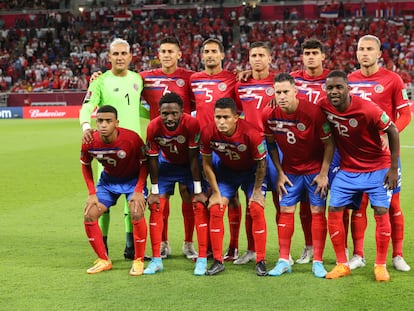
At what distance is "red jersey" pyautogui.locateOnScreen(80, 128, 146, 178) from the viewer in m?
6.78

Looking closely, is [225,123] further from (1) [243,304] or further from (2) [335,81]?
(1) [243,304]

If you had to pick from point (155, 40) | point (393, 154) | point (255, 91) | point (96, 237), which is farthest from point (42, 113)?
Result: point (393, 154)

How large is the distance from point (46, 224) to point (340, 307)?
4938mm

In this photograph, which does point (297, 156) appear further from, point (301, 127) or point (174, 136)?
point (174, 136)

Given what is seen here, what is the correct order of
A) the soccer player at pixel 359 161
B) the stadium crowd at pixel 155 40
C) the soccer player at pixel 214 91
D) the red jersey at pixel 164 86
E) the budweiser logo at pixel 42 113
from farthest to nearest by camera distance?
the stadium crowd at pixel 155 40, the budweiser logo at pixel 42 113, the red jersey at pixel 164 86, the soccer player at pixel 214 91, the soccer player at pixel 359 161

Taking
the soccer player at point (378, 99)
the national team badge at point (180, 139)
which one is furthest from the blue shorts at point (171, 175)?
the soccer player at point (378, 99)

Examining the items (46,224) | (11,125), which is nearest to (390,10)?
(11,125)

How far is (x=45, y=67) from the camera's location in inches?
1481

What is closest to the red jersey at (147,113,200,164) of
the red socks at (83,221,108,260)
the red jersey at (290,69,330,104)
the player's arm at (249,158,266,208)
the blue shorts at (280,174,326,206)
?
the player's arm at (249,158,266,208)

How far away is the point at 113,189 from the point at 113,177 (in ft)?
0.41

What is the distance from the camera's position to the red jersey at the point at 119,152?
22.2ft

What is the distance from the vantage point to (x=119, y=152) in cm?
679

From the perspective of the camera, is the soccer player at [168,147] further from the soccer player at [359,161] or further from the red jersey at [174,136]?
the soccer player at [359,161]

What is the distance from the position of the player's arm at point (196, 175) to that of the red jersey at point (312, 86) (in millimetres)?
1270
